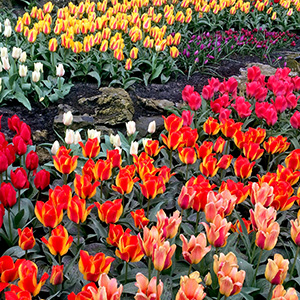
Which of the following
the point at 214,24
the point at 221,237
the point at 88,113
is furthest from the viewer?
the point at 214,24

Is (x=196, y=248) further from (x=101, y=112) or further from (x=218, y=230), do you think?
(x=101, y=112)

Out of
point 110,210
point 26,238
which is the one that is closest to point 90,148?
point 110,210

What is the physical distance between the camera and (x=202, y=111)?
4375 millimetres

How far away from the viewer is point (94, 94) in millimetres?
4812

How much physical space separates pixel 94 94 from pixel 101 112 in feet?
1.68

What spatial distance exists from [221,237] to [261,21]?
312 inches

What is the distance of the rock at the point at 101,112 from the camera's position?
164 inches

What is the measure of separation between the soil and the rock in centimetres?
16

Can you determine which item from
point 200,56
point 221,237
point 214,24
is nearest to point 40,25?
point 200,56

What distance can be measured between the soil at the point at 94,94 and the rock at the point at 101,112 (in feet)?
0.52

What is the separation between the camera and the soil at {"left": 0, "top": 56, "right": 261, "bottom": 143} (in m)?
4.37

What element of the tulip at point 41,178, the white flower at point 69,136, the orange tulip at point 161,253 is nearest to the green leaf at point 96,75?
the white flower at point 69,136

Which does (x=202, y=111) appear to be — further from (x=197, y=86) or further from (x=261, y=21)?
(x=261, y=21)

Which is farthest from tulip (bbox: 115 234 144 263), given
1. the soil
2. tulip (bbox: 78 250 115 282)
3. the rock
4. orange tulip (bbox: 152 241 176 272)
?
the soil
